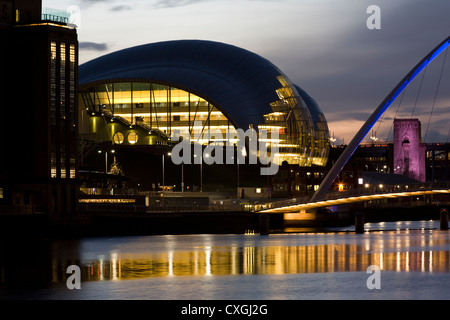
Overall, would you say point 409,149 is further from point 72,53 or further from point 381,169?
point 72,53

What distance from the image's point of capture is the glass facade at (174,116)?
11362 cm

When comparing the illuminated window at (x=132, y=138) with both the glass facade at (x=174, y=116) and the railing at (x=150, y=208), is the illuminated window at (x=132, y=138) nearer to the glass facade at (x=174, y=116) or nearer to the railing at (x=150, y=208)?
the glass facade at (x=174, y=116)

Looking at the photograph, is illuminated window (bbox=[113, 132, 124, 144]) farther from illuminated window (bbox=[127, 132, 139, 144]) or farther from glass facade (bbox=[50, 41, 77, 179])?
glass facade (bbox=[50, 41, 77, 179])

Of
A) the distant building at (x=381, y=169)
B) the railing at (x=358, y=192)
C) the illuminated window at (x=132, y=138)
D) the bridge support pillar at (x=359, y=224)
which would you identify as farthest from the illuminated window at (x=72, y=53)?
the illuminated window at (x=132, y=138)

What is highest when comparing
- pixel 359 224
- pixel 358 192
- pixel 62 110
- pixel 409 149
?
pixel 62 110

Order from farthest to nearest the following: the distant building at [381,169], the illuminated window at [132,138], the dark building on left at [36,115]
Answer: the distant building at [381,169]
the illuminated window at [132,138]
the dark building on left at [36,115]

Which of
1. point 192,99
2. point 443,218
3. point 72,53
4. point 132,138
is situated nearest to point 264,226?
point 443,218

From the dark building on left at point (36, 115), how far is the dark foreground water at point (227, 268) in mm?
5529

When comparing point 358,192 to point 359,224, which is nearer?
point 358,192

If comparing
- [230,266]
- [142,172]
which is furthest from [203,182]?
[230,266]

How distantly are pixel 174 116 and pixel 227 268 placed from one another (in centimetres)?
6826

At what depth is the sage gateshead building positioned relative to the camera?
112875 mm

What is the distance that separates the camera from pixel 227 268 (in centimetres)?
4853
